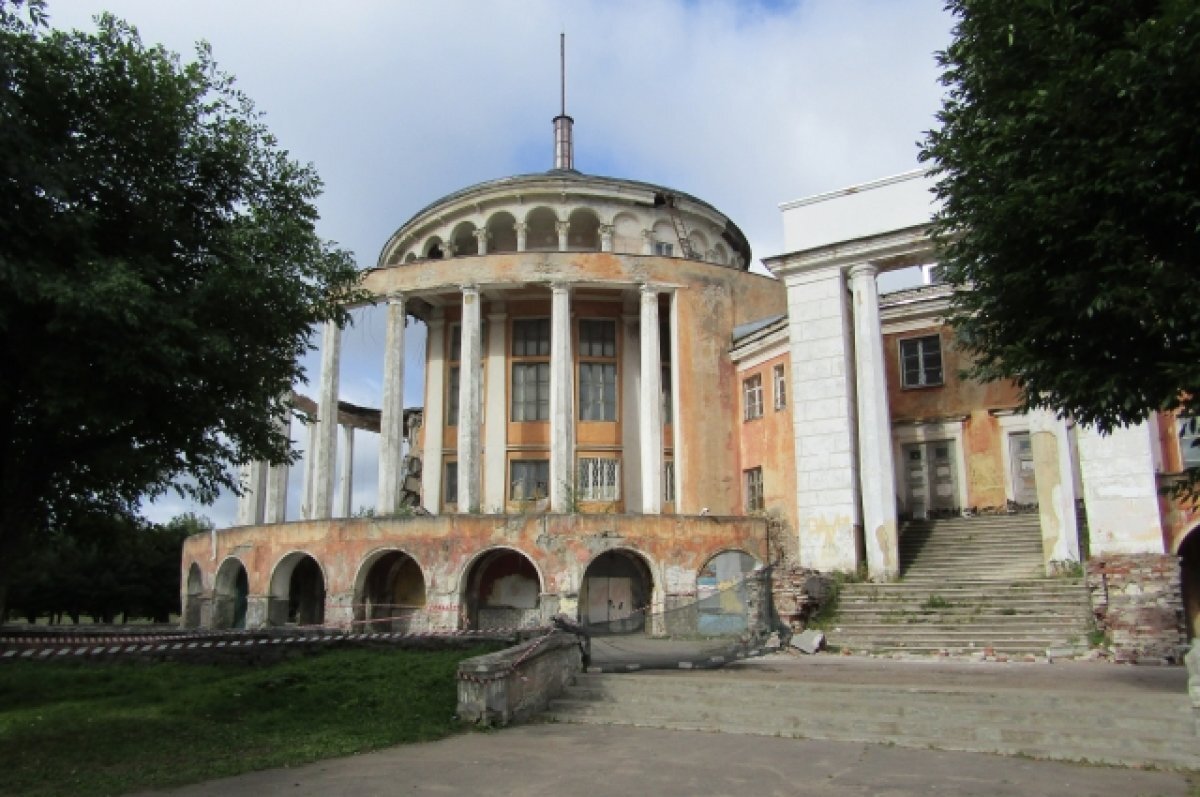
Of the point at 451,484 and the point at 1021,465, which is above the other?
the point at 451,484

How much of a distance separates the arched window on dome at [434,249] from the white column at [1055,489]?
21.2 meters

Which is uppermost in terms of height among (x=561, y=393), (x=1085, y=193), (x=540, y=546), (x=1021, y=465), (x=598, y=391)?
(x=598, y=391)

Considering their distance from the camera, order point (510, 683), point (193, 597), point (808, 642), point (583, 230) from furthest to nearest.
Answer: point (583, 230) < point (193, 597) < point (808, 642) < point (510, 683)

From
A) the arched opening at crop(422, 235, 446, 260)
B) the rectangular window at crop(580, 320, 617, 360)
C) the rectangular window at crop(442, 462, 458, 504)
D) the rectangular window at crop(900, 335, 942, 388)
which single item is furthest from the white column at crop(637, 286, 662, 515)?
the arched opening at crop(422, 235, 446, 260)

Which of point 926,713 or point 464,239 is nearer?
point 926,713

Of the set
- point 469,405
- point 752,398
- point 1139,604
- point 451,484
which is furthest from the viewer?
point 451,484

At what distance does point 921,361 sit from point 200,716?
2041cm

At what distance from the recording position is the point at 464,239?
3488 centimetres

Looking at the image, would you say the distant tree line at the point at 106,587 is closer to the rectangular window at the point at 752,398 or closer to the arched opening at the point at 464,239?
the arched opening at the point at 464,239

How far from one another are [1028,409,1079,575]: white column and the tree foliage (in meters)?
10.2

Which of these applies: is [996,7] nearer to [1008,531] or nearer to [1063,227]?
[1063,227]

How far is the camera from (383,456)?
2945 centimetres

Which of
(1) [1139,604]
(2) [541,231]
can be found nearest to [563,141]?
(2) [541,231]

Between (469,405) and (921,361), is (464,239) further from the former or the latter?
(921,361)
